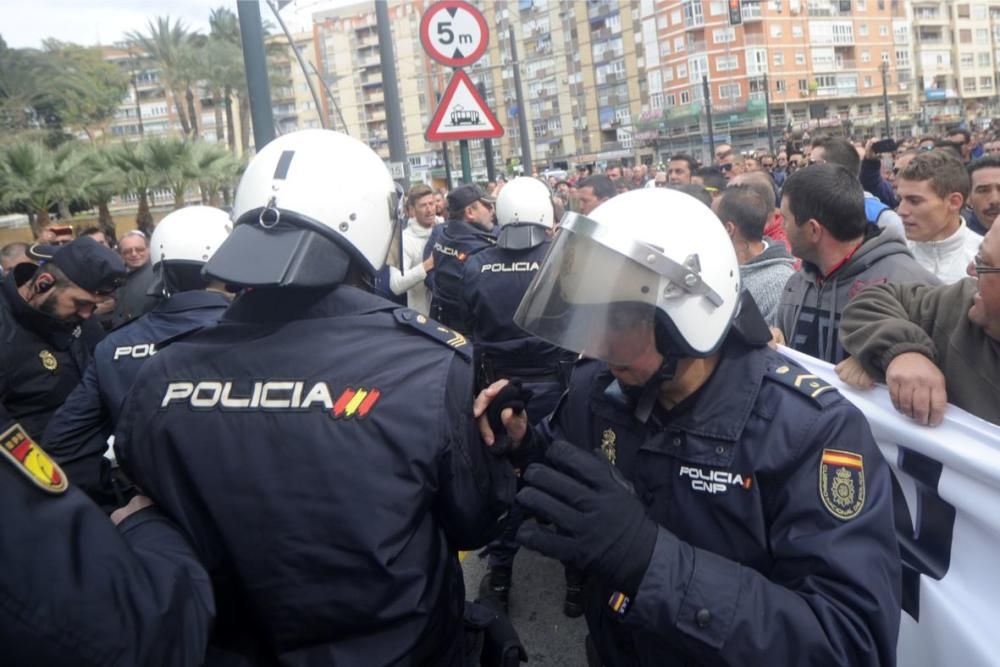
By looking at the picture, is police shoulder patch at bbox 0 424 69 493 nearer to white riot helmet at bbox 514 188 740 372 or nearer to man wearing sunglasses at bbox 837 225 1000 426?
white riot helmet at bbox 514 188 740 372

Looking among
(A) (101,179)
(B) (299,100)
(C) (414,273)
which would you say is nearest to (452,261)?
(C) (414,273)

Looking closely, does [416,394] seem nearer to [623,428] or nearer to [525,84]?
[623,428]

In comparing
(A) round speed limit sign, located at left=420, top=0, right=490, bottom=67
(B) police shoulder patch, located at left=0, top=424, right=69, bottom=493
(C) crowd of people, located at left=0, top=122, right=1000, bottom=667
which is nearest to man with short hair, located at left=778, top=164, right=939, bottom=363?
(C) crowd of people, located at left=0, top=122, right=1000, bottom=667

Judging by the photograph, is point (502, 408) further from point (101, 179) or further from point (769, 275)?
point (101, 179)

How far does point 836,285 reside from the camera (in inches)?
131

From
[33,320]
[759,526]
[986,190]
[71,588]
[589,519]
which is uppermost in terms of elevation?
[986,190]

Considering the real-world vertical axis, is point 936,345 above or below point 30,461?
below

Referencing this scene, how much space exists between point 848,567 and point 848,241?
2291 mm

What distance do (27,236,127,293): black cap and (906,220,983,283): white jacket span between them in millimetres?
4028

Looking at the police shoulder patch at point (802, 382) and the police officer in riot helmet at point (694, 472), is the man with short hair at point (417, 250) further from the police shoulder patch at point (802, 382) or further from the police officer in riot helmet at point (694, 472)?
the police shoulder patch at point (802, 382)

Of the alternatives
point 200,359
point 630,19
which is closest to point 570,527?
point 200,359

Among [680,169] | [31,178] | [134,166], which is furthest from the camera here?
[134,166]

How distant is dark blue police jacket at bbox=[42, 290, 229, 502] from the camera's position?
109 inches

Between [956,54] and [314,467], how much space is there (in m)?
92.3
